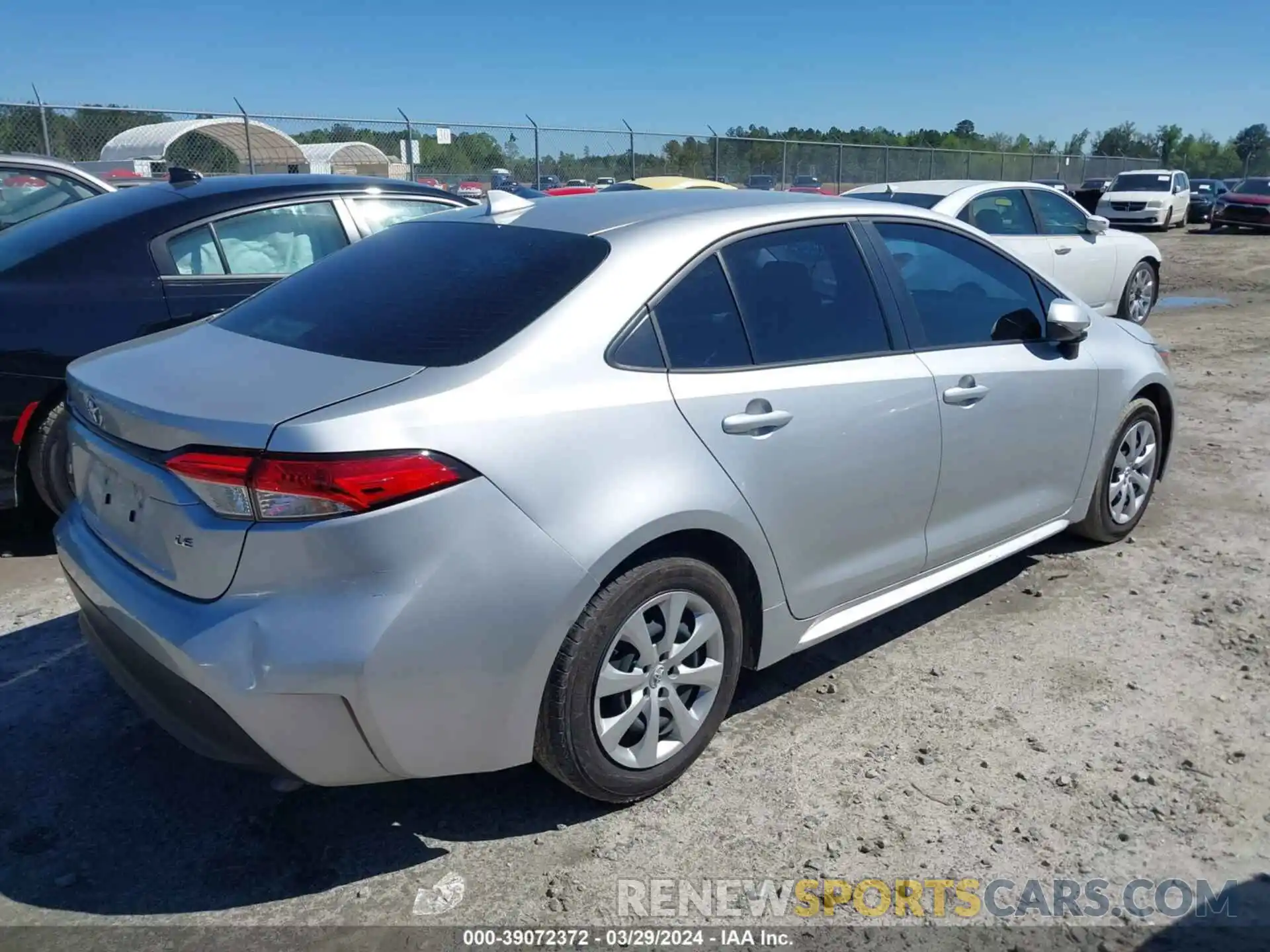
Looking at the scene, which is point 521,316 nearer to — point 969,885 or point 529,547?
point 529,547

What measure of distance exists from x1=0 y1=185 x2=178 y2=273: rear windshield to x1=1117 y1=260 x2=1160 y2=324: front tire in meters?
9.70

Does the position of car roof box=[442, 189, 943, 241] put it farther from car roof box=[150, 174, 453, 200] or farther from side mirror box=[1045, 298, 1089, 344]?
car roof box=[150, 174, 453, 200]

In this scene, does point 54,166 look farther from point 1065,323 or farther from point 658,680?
point 1065,323

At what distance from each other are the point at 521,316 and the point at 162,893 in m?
1.75

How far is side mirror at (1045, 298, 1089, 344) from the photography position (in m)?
4.11

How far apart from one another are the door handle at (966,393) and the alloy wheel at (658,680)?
50.8 inches

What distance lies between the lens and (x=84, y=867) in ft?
8.87

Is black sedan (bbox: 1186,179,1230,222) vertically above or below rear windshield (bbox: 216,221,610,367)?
below

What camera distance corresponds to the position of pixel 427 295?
9.77 ft

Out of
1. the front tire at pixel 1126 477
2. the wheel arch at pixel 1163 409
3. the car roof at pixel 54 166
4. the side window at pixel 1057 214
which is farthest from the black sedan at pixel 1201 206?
the car roof at pixel 54 166

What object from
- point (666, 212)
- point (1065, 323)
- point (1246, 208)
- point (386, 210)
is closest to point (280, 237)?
point (386, 210)

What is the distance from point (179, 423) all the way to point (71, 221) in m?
3.14

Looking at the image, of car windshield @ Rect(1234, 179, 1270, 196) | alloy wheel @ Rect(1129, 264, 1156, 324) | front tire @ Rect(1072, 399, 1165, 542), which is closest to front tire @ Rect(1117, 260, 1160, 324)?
alloy wheel @ Rect(1129, 264, 1156, 324)

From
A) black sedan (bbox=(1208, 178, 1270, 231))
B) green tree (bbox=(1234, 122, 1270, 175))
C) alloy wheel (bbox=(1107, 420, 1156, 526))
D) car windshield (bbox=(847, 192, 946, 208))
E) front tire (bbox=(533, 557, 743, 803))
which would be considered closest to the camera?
front tire (bbox=(533, 557, 743, 803))
